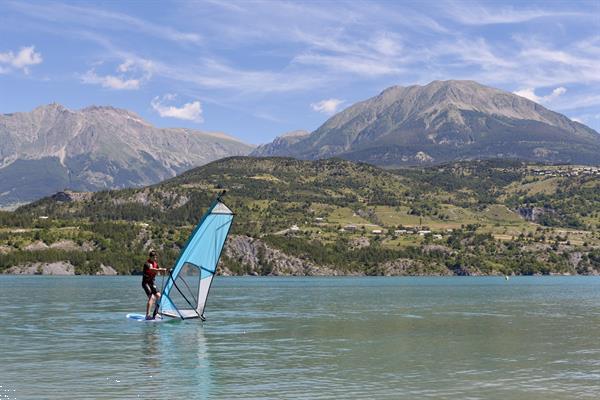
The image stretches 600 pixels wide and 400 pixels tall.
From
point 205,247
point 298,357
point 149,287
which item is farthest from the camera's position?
point 149,287

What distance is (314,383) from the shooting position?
38938 mm

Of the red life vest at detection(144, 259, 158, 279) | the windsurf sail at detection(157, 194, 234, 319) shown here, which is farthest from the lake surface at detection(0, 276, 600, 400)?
the windsurf sail at detection(157, 194, 234, 319)

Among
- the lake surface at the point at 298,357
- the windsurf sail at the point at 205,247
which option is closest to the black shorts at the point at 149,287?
the windsurf sail at the point at 205,247

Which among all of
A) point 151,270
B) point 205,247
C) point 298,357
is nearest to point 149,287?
point 151,270

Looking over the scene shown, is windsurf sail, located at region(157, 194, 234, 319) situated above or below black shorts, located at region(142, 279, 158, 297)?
above

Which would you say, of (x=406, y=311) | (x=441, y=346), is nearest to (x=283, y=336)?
(x=441, y=346)

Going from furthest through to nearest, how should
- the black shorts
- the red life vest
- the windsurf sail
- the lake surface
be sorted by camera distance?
1. the black shorts
2. the red life vest
3. the windsurf sail
4. the lake surface

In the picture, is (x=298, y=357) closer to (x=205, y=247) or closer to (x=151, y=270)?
(x=205, y=247)

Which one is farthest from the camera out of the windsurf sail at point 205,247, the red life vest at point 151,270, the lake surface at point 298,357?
the red life vest at point 151,270

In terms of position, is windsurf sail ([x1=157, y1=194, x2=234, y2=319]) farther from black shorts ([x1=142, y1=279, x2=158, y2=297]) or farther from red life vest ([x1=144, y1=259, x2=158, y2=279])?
black shorts ([x1=142, y1=279, x2=158, y2=297])

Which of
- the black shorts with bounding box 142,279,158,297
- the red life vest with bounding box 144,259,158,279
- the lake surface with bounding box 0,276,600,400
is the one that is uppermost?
the red life vest with bounding box 144,259,158,279

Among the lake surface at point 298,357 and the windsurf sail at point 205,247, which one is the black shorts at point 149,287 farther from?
the lake surface at point 298,357

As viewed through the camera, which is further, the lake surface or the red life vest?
the red life vest

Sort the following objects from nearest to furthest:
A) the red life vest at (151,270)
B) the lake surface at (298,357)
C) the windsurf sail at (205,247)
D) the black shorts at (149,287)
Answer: the lake surface at (298,357) → the windsurf sail at (205,247) → the red life vest at (151,270) → the black shorts at (149,287)
